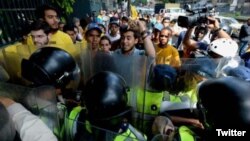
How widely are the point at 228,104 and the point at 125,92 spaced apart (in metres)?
0.77

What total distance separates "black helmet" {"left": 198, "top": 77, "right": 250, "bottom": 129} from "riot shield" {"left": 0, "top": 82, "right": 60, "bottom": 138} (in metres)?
1.02

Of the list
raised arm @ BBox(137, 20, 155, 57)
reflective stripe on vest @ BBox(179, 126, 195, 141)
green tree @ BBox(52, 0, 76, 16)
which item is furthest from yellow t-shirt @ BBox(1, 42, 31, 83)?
green tree @ BBox(52, 0, 76, 16)

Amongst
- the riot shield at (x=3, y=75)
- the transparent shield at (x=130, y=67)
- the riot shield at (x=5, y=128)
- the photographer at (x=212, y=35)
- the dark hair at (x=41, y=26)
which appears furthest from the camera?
the photographer at (x=212, y=35)

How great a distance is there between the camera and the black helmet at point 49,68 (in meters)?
2.18

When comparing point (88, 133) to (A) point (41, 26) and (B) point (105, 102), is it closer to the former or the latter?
(B) point (105, 102)

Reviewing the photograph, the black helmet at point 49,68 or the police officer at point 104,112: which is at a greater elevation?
the black helmet at point 49,68

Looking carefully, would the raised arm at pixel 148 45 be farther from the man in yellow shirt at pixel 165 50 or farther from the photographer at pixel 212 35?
the photographer at pixel 212 35

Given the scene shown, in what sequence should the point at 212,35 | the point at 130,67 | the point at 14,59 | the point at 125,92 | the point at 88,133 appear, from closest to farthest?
the point at 88,133, the point at 125,92, the point at 130,67, the point at 14,59, the point at 212,35

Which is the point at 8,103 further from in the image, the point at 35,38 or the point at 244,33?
the point at 244,33

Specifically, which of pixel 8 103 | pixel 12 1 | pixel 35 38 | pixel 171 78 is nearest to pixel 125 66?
pixel 171 78

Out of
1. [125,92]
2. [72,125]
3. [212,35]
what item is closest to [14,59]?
[72,125]

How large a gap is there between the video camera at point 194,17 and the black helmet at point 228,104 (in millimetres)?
1798

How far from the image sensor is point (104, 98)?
1.84 metres

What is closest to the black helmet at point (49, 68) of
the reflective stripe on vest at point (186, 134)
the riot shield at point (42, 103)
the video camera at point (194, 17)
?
the riot shield at point (42, 103)
